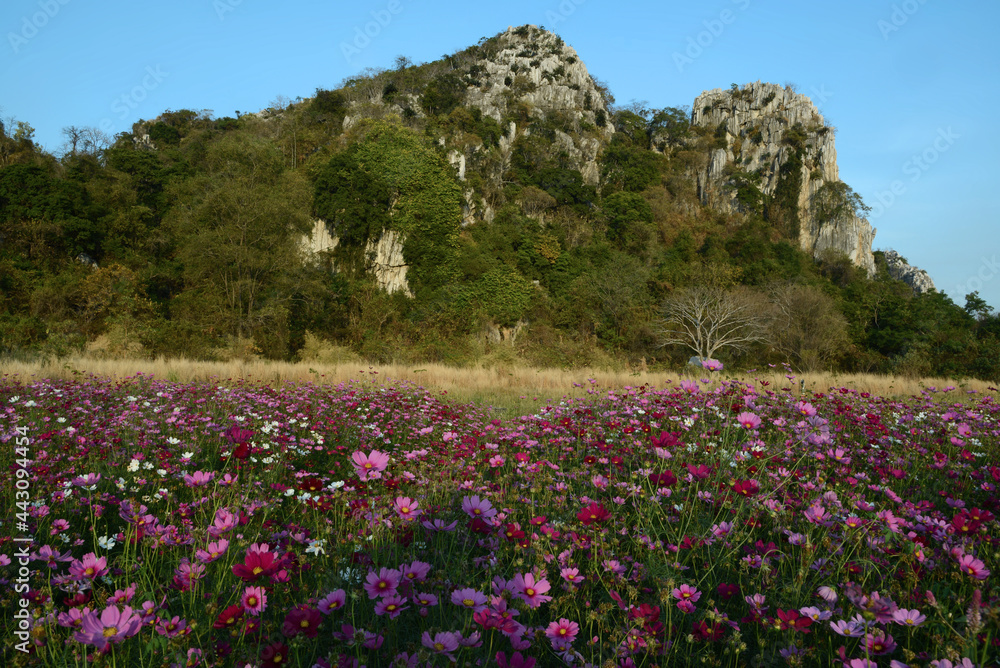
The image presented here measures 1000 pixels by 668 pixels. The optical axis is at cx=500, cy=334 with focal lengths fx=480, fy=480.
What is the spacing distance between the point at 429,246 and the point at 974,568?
94.1ft

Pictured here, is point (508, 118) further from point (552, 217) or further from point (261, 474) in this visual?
point (261, 474)

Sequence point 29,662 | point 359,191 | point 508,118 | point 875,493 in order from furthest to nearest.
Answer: point 508,118 < point 359,191 < point 875,493 < point 29,662

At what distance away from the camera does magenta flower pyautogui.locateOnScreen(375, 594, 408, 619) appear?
0.98 m

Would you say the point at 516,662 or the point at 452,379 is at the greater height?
the point at 516,662

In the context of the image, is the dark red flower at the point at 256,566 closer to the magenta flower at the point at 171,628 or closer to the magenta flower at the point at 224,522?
the magenta flower at the point at 171,628

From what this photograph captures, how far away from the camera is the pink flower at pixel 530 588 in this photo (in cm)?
108

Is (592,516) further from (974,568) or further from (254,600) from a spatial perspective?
(974,568)

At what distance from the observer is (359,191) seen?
28.2m

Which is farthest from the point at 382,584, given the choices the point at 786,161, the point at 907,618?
the point at 786,161

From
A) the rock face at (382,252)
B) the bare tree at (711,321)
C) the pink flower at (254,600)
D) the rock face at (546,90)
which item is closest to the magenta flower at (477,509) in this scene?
the pink flower at (254,600)

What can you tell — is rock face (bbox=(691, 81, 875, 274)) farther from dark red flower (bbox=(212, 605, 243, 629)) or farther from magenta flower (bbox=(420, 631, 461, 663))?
dark red flower (bbox=(212, 605, 243, 629))

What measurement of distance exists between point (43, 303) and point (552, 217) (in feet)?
104

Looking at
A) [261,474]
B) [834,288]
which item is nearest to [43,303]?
[261,474]

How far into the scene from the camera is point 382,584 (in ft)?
Result: 3.35
